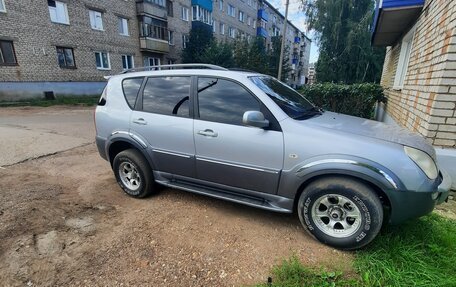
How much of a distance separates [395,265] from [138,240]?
8.26 feet

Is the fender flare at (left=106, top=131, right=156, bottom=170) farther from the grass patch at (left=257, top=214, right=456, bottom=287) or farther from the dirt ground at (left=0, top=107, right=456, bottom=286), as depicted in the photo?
the grass patch at (left=257, top=214, right=456, bottom=287)

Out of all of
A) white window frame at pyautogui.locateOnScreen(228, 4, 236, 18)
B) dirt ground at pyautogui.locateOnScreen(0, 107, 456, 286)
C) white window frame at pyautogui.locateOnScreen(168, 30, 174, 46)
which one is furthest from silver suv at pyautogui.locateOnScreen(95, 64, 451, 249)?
white window frame at pyautogui.locateOnScreen(228, 4, 236, 18)

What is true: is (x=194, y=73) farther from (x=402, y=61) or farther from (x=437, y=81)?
(x=402, y=61)

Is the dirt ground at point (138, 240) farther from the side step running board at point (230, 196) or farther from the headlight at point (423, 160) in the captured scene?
the headlight at point (423, 160)

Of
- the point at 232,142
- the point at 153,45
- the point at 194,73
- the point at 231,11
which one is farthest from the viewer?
the point at 231,11

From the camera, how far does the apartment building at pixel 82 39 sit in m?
15.0

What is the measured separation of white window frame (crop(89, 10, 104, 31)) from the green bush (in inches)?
694

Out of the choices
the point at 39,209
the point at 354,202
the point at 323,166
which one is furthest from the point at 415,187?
the point at 39,209

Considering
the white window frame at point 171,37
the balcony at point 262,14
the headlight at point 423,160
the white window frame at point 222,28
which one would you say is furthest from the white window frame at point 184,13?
the headlight at point 423,160

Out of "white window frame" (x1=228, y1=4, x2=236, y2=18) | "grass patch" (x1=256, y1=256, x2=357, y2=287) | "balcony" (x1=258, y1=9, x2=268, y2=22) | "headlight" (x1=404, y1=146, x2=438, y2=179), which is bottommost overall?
"grass patch" (x1=256, y1=256, x2=357, y2=287)

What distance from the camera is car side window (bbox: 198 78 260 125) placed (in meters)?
2.81

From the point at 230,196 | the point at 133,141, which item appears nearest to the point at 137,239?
the point at 230,196

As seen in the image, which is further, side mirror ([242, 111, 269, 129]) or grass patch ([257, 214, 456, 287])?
side mirror ([242, 111, 269, 129])

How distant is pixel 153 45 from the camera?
22.5 metres
